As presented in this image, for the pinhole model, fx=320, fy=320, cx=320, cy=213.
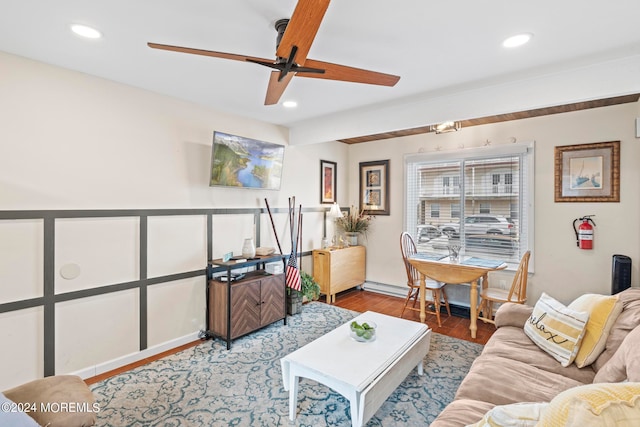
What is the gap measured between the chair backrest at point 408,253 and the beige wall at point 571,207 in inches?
44.3

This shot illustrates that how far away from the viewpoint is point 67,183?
2.47 meters

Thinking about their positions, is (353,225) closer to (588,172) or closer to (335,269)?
(335,269)

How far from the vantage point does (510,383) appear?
5.61ft

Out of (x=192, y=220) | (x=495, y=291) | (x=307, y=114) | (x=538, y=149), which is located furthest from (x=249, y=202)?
(x=538, y=149)

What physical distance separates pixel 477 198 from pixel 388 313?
6.31 feet

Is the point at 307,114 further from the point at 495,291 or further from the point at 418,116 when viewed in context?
the point at 495,291

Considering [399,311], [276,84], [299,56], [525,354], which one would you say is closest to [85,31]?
[276,84]

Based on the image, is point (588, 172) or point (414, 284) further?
point (414, 284)

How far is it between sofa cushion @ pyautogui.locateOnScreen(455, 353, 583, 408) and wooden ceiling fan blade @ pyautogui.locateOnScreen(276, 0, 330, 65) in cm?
193

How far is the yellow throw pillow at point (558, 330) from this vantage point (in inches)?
76.7

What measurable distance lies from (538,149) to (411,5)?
2.96 m

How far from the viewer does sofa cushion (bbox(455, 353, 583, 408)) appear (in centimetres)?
160

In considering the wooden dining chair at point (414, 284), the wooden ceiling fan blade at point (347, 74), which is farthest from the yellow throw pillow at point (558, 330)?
the wooden ceiling fan blade at point (347, 74)

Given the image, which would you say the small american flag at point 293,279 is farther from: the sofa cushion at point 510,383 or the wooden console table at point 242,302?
the sofa cushion at point 510,383
